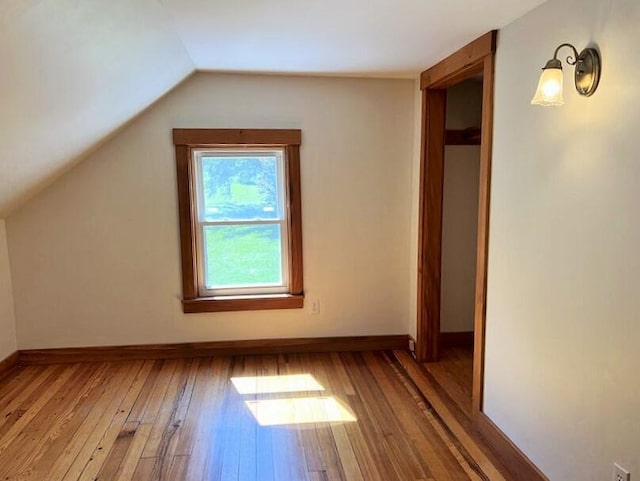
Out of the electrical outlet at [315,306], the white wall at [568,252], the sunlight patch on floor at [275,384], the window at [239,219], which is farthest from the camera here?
the electrical outlet at [315,306]

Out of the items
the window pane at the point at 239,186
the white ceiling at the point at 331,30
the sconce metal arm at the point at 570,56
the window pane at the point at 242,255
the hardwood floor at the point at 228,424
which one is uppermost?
the white ceiling at the point at 331,30

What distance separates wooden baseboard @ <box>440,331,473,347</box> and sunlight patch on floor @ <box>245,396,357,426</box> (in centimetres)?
128

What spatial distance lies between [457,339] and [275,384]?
1.58 metres

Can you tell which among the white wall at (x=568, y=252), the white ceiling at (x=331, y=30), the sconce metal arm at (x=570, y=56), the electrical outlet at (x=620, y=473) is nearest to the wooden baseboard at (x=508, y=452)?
the white wall at (x=568, y=252)

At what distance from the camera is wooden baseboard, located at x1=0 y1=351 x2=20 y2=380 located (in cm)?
308

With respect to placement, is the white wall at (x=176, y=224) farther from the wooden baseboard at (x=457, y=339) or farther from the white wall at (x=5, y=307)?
the wooden baseboard at (x=457, y=339)

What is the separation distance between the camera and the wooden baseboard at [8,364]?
308 centimetres

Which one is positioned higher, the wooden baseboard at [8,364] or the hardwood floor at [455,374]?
the wooden baseboard at [8,364]

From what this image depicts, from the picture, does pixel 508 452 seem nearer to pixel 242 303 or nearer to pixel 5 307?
pixel 242 303

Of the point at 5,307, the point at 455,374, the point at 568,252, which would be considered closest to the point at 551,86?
the point at 568,252

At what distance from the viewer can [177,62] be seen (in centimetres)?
261

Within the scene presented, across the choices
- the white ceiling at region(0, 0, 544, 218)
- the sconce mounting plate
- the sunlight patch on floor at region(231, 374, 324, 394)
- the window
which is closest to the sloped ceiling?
the white ceiling at region(0, 0, 544, 218)

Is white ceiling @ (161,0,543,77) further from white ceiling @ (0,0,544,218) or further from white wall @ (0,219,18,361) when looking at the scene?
white wall @ (0,219,18,361)

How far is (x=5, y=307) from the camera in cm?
314
